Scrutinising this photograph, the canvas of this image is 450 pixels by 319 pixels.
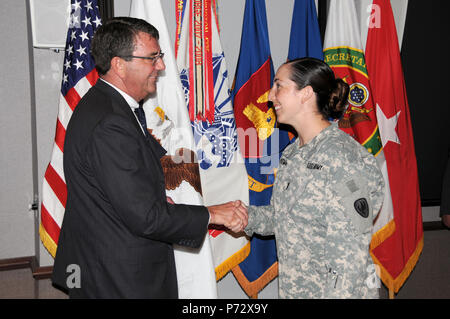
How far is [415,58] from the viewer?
3.23 metres

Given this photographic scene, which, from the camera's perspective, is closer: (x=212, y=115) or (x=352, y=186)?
(x=352, y=186)

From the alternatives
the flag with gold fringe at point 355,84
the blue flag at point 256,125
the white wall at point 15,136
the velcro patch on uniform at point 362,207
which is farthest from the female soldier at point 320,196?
the white wall at point 15,136

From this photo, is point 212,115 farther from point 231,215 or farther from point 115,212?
point 115,212

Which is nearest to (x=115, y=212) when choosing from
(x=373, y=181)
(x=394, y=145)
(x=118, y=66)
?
(x=118, y=66)

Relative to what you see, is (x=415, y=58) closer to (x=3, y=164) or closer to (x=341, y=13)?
(x=341, y=13)

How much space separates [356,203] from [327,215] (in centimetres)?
12

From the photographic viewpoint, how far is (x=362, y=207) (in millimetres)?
1448

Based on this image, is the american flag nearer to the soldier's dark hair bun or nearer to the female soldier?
the female soldier

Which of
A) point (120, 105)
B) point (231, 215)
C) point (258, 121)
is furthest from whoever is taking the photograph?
point (258, 121)

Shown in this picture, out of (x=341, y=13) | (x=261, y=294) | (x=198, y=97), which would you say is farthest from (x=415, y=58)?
(x=261, y=294)

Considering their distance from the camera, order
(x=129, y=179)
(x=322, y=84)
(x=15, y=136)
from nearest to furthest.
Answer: (x=129, y=179)
(x=322, y=84)
(x=15, y=136)

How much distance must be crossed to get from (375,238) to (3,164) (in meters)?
2.96

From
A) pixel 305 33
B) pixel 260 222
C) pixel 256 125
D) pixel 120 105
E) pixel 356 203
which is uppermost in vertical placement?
pixel 305 33

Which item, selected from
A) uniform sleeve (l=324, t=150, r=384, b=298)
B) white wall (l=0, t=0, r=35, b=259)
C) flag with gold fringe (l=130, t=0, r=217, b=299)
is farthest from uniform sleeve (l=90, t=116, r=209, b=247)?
white wall (l=0, t=0, r=35, b=259)
